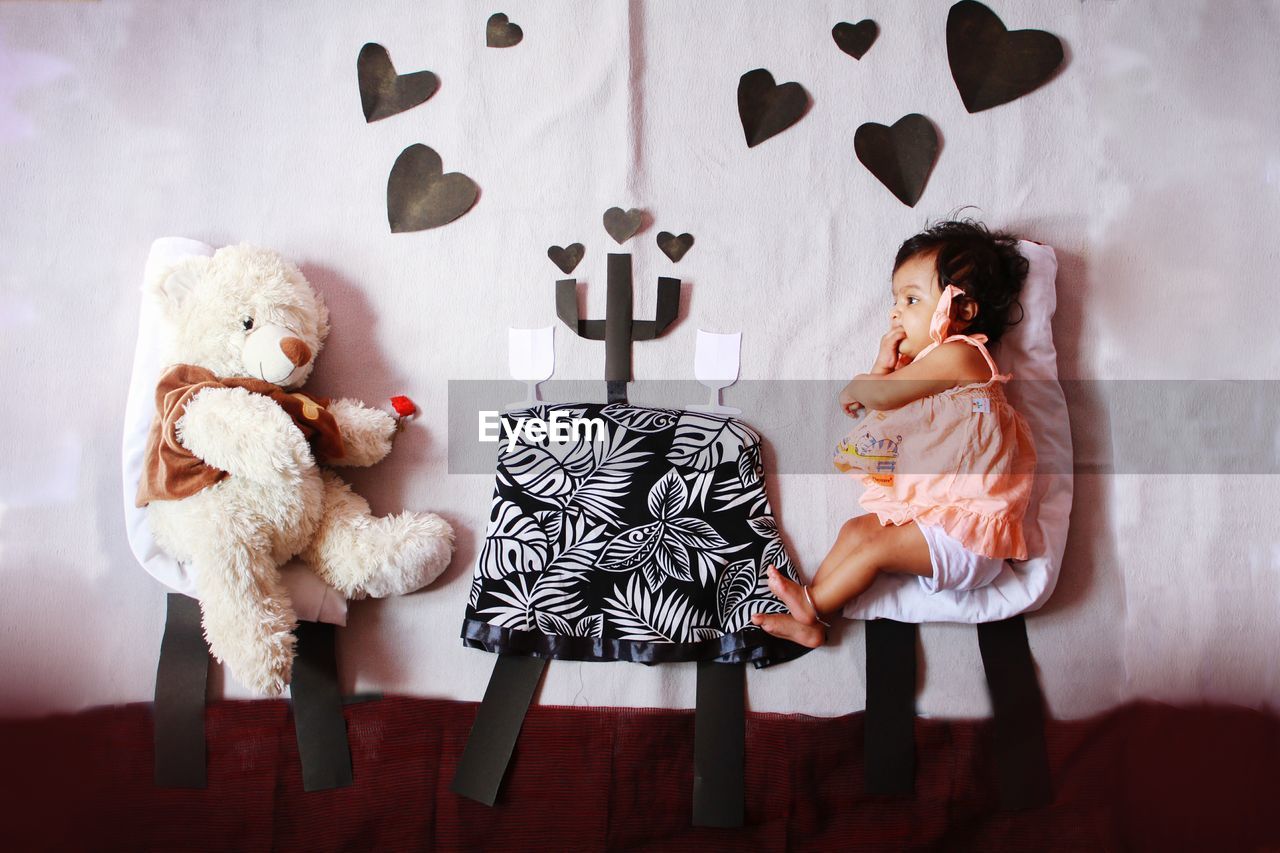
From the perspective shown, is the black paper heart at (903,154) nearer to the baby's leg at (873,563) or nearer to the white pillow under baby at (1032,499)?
the white pillow under baby at (1032,499)

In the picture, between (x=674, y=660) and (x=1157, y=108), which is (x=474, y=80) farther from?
(x=1157, y=108)

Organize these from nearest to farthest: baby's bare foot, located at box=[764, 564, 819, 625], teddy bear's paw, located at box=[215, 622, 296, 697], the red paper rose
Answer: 1. teddy bear's paw, located at box=[215, 622, 296, 697]
2. baby's bare foot, located at box=[764, 564, 819, 625]
3. the red paper rose

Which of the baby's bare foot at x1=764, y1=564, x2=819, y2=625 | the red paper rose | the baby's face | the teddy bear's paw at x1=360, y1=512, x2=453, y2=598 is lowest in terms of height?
the baby's bare foot at x1=764, y1=564, x2=819, y2=625

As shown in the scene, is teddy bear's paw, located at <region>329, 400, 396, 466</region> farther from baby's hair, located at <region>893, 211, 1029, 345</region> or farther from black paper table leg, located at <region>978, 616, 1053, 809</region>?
black paper table leg, located at <region>978, 616, 1053, 809</region>

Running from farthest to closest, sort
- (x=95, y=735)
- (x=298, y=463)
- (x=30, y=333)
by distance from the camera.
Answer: (x=30, y=333) < (x=95, y=735) < (x=298, y=463)

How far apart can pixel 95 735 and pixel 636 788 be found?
2.52 ft

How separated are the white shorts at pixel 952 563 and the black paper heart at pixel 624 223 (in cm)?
61

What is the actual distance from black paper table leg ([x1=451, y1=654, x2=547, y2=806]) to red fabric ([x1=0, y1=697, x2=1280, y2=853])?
23mm

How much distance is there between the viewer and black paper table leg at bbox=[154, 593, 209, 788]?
1.06m

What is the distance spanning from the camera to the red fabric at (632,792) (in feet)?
3.39

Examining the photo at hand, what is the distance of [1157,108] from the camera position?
1.19 metres

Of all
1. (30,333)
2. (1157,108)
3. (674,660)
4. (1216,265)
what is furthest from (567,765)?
(1157,108)

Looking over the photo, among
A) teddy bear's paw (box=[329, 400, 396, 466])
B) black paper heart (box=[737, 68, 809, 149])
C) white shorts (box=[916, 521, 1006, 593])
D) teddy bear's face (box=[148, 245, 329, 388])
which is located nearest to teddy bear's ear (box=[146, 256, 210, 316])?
teddy bear's face (box=[148, 245, 329, 388])

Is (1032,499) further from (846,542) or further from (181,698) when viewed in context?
(181,698)
